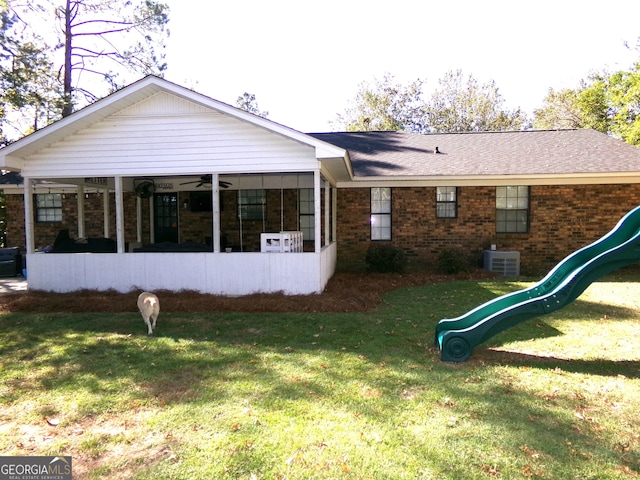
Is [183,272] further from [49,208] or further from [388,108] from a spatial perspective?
[388,108]

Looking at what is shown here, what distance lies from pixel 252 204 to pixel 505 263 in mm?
7922

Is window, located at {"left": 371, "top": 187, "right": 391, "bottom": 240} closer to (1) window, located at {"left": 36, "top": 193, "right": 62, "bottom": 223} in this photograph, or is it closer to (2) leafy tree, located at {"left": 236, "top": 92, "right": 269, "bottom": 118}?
(1) window, located at {"left": 36, "top": 193, "right": 62, "bottom": 223}

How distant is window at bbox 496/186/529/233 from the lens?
40.2 ft

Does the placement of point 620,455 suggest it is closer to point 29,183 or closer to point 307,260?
point 307,260

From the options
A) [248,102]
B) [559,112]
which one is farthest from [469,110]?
[248,102]

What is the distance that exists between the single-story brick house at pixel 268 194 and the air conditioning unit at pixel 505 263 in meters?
0.64

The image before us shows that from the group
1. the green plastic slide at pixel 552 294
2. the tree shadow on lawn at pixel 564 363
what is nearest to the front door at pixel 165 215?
the green plastic slide at pixel 552 294

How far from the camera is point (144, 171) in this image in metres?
8.80

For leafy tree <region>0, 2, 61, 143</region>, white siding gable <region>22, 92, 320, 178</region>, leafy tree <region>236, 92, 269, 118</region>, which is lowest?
white siding gable <region>22, 92, 320, 178</region>

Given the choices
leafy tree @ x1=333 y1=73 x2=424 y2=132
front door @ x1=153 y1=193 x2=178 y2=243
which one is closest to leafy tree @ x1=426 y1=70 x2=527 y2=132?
leafy tree @ x1=333 y1=73 x2=424 y2=132

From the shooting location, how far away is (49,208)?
14.4m

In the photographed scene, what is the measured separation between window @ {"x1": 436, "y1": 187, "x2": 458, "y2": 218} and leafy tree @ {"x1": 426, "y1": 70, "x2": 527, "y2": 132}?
78.9 ft

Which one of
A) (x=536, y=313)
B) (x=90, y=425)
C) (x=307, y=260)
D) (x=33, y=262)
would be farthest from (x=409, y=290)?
(x=33, y=262)

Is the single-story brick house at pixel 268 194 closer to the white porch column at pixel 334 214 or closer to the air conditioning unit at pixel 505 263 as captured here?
Answer: the white porch column at pixel 334 214
